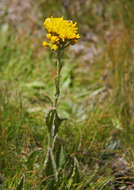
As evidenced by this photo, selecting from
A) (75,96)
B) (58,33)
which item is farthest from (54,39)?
(75,96)

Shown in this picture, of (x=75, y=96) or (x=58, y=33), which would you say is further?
(x=75, y=96)

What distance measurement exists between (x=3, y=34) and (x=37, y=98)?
2.62 feet

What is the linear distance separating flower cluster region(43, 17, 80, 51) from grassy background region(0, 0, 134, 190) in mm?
92

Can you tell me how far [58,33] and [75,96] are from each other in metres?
1.11

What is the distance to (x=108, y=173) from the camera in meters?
1.47

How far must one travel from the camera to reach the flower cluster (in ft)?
3.74

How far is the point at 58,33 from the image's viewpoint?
3.76 feet

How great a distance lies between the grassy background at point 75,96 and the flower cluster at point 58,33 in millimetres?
92

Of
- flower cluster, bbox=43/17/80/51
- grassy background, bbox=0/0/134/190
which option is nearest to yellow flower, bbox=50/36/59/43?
flower cluster, bbox=43/17/80/51

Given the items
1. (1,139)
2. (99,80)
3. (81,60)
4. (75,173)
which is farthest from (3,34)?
(75,173)

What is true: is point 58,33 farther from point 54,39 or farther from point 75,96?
point 75,96

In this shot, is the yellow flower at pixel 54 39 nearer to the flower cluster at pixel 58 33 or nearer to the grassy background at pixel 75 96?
the flower cluster at pixel 58 33

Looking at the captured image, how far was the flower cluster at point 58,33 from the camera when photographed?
1139 millimetres

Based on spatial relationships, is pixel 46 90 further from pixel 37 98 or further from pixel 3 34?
pixel 3 34
